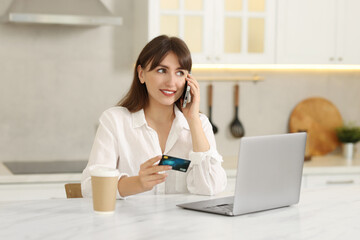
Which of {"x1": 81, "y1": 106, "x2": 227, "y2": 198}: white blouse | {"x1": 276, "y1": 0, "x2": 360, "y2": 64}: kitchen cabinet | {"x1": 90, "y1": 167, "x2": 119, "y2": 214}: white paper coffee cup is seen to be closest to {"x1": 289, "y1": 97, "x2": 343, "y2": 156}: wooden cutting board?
{"x1": 276, "y1": 0, "x2": 360, "y2": 64}: kitchen cabinet

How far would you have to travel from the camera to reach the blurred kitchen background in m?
3.47

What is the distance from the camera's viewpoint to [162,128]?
91.7 inches

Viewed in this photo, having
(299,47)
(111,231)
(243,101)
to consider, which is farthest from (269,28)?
(111,231)

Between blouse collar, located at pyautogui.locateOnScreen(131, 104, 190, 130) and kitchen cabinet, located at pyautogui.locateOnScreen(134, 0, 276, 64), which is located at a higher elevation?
kitchen cabinet, located at pyautogui.locateOnScreen(134, 0, 276, 64)

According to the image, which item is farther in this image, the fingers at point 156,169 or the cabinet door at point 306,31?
the cabinet door at point 306,31

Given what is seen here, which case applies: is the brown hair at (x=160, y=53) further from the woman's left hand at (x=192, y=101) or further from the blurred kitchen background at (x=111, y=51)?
the blurred kitchen background at (x=111, y=51)

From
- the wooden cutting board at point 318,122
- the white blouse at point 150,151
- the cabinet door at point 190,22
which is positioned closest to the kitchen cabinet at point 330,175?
the wooden cutting board at point 318,122

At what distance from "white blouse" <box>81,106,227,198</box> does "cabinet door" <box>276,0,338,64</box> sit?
4.78 feet

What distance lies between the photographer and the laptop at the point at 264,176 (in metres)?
1.58

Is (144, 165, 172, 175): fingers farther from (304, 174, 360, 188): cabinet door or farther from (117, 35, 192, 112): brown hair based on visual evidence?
(304, 174, 360, 188): cabinet door

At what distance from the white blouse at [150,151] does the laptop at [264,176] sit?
0.36m

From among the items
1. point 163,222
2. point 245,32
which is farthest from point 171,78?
point 245,32

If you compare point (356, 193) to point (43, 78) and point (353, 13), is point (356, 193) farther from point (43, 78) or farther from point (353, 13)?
point (43, 78)

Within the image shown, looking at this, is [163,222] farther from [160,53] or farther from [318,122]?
[318,122]
